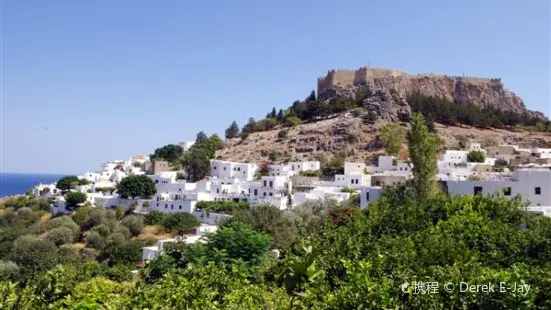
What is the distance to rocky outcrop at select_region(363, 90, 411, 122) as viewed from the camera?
173 ft

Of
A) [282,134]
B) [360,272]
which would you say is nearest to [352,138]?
[282,134]

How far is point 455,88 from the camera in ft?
243

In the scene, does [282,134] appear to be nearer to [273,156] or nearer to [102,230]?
[273,156]

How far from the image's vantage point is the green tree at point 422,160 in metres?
22.1

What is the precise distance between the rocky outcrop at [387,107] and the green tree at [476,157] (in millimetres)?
12906

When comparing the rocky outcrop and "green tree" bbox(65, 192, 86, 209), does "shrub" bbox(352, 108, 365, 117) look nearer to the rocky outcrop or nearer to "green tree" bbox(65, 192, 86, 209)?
the rocky outcrop

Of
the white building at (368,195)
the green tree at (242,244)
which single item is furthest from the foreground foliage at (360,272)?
the white building at (368,195)

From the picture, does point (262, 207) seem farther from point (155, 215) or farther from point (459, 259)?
point (459, 259)

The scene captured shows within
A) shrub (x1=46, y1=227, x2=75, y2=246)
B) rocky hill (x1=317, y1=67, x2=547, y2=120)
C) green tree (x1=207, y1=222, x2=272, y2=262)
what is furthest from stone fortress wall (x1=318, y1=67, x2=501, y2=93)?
green tree (x1=207, y1=222, x2=272, y2=262)

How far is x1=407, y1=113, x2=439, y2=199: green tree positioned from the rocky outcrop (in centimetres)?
3037

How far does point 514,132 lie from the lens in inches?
2151

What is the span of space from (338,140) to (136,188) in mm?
21267

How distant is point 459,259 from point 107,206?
3479cm

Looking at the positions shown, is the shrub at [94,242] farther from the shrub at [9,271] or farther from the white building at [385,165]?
the white building at [385,165]
